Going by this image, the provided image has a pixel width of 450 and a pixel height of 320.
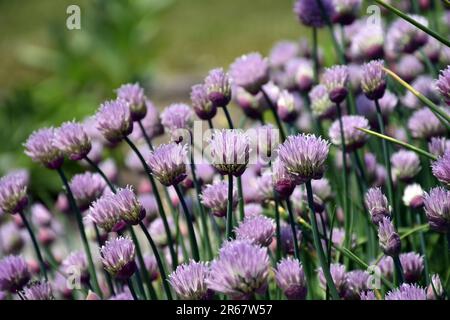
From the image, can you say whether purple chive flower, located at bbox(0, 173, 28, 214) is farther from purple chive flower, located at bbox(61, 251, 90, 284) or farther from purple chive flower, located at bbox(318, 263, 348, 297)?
purple chive flower, located at bbox(318, 263, 348, 297)

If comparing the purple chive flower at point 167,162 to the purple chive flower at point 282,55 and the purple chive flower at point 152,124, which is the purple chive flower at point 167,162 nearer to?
the purple chive flower at point 152,124

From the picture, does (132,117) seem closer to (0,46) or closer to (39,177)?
(39,177)

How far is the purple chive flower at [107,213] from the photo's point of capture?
3.29 feet

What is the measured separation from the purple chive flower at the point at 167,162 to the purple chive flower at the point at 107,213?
74 mm

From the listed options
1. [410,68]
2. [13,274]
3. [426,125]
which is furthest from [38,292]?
[410,68]

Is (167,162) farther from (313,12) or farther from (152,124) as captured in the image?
(313,12)

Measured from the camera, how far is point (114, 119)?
3.68 feet

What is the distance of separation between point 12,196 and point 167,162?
0.32 m

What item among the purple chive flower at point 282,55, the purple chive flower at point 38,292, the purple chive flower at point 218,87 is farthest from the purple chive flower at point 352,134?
the purple chive flower at point 282,55

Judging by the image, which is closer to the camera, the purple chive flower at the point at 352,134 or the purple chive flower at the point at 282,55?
the purple chive flower at the point at 352,134

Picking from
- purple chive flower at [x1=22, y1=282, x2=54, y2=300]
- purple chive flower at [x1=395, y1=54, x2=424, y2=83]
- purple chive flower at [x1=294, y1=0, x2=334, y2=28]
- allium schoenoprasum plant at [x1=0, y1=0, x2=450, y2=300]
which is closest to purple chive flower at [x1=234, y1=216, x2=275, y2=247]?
allium schoenoprasum plant at [x1=0, y1=0, x2=450, y2=300]

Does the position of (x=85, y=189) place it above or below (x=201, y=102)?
below

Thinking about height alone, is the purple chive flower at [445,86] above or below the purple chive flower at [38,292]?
above
